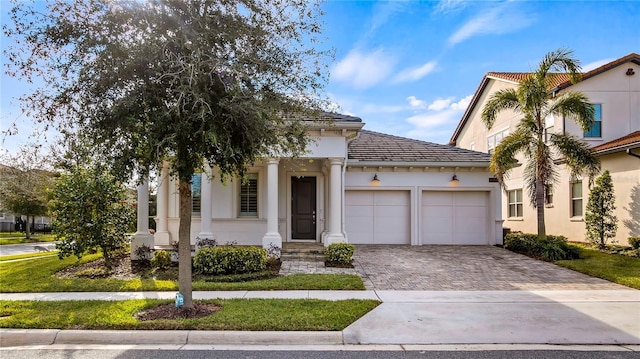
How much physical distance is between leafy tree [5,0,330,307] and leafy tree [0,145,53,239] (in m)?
19.7

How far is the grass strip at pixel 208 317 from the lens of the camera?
5.63 meters

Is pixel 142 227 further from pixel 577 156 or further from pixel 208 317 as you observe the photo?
pixel 577 156

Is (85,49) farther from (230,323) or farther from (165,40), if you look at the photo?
(230,323)

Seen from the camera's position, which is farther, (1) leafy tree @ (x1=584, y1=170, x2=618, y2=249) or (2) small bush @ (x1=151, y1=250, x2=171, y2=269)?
(1) leafy tree @ (x1=584, y1=170, x2=618, y2=249)

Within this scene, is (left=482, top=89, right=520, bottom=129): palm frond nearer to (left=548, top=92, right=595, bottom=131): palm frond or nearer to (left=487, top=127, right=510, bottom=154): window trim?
(left=548, top=92, right=595, bottom=131): palm frond

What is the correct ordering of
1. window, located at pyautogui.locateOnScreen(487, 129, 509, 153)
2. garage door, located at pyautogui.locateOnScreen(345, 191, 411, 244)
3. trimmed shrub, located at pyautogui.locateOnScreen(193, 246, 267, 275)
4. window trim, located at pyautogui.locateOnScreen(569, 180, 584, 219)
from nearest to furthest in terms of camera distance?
trimmed shrub, located at pyautogui.locateOnScreen(193, 246, 267, 275), garage door, located at pyautogui.locateOnScreen(345, 191, 411, 244), window trim, located at pyautogui.locateOnScreen(569, 180, 584, 219), window, located at pyautogui.locateOnScreen(487, 129, 509, 153)

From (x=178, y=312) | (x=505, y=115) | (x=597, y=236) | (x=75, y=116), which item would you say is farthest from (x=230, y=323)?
(x=505, y=115)

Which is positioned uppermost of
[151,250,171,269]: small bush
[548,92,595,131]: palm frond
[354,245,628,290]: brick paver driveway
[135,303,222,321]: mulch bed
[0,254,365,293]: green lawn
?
[548,92,595,131]: palm frond

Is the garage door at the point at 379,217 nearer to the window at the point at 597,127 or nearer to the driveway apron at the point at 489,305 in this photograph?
the driveway apron at the point at 489,305

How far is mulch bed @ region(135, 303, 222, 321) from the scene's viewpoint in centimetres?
612

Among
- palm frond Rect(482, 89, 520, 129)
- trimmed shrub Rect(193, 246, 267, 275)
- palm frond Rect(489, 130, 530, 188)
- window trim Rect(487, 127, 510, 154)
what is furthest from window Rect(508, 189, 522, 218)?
trimmed shrub Rect(193, 246, 267, 275)

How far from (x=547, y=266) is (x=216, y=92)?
994 centimetres

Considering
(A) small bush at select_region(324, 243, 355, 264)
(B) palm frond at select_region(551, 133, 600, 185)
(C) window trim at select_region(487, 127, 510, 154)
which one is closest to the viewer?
(A) small bush at select_region(324, 243, 355, 264)

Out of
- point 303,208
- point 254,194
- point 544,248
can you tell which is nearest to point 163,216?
point 254,194
